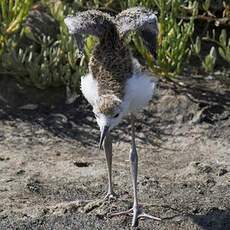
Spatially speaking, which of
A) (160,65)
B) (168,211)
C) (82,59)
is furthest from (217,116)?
(168,211)

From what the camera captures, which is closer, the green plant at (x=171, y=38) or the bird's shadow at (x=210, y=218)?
the bird's shadow at (x=210, y=218)

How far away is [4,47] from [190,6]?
59.2 inches

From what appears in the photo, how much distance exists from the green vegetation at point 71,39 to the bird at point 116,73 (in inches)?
37.7

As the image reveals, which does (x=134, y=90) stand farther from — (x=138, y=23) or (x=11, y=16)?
(x=11, y=16)

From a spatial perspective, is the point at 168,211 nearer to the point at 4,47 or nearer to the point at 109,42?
the point at 109,42

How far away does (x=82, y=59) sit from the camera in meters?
5.70

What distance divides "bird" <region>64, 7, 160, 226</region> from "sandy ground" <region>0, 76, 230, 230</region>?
0.20m

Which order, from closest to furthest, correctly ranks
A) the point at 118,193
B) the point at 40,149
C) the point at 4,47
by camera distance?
1. the point at 118,193
2. the point at 40,149
3. the point at 4,47

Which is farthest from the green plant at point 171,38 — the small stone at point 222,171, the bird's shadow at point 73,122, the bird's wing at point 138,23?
the small stone at point 222,171

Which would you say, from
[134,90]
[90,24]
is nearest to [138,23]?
[90,24]

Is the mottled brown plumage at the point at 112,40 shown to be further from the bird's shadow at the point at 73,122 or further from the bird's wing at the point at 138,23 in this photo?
the bird's shadow at the point at 73,122

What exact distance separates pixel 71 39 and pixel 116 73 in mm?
1627

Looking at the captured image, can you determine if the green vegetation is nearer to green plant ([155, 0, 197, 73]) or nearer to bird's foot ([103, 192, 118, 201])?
green plant ([155, 0, 197, 73])

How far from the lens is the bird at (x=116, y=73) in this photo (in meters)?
4.12
